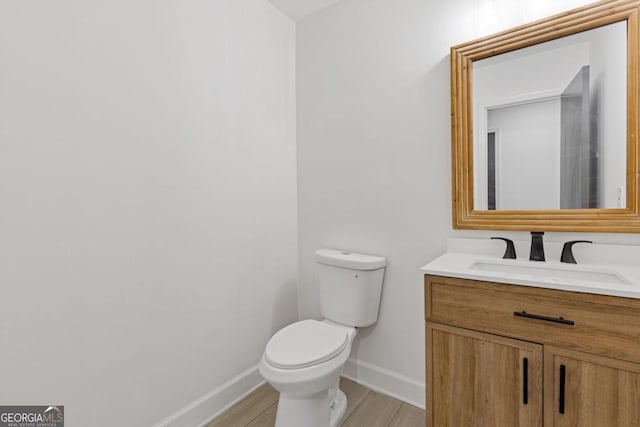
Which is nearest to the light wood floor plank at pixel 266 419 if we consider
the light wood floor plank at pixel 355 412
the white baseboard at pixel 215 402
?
the light wood floor plank at pixel 355 412

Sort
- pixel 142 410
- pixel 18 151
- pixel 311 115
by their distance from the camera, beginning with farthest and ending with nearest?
pixel 311 115 → pixel 142 410 → pixel 18 151

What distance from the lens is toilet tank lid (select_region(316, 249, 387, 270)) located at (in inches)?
66.7

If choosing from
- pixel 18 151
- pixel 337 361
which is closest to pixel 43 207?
pixel 18 151

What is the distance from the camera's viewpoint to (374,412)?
163 cm

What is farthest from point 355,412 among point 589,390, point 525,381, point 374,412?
point 589,390

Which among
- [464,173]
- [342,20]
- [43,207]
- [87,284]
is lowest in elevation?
[87,284]

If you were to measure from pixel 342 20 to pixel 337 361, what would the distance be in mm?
1955

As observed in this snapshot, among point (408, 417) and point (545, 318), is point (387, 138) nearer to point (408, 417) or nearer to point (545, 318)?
point (545, 318)

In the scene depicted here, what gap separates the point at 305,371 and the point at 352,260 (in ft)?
2.11

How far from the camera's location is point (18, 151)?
1002 mm

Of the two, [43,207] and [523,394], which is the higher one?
[43,207]

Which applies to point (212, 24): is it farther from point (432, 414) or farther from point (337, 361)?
point (432, 414)

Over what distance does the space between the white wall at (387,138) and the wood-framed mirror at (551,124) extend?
9 cm

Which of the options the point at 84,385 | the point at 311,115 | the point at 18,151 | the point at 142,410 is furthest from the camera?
the point at 311,115
